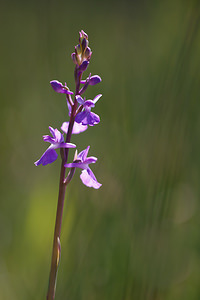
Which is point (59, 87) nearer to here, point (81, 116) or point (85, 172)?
point (81, 116)

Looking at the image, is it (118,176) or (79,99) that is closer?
(79,99)

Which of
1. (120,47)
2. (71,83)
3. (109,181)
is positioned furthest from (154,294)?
(120,47)

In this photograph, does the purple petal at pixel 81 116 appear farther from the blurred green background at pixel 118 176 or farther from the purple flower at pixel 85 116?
the blurred green background at pixel 118 176

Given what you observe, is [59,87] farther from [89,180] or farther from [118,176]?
[118,176]

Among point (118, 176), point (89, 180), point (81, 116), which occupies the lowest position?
point (118, 176)

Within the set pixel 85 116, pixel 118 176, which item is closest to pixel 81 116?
pixel 85 116

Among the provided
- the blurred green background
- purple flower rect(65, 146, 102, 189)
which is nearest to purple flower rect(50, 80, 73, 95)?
purple flower rect(65, 146, 102, 189)

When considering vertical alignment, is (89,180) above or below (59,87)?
below

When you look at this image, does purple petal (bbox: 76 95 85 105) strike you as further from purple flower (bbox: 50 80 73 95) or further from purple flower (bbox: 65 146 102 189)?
purple flower (bbox: 65 146 102 189)
